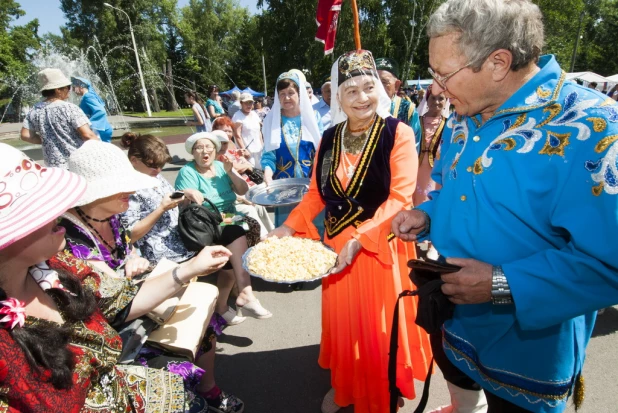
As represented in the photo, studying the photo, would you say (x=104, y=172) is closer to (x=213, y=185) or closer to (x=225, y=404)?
(x=213, y=185)

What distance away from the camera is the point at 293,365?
2986 mm

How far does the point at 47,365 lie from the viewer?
46.9 inches

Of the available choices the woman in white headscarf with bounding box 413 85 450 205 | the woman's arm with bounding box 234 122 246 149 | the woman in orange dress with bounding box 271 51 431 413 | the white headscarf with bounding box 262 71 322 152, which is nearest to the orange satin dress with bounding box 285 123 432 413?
the woman in orange dress with bounding box 271 51 431 413

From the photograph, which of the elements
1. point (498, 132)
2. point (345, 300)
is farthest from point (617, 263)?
point (345, 300)

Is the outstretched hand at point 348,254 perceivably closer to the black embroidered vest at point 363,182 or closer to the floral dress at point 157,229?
the black embroidered vest at point 363,182

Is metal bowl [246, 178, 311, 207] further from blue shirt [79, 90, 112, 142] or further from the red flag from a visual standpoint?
blue shirt [79, 90, 112, 142]

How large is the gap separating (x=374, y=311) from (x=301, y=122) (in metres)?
2.52

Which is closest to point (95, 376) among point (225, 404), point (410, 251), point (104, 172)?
point (104, 172)

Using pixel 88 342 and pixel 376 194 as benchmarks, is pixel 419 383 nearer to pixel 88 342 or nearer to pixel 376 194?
pixel 376 194

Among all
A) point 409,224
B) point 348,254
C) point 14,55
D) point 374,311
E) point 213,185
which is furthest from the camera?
point 14,55

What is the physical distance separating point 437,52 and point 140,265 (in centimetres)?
212

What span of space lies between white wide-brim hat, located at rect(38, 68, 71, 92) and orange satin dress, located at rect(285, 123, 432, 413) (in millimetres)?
4178

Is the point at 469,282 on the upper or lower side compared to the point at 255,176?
upper

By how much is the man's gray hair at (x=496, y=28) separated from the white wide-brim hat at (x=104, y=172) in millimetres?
1875
